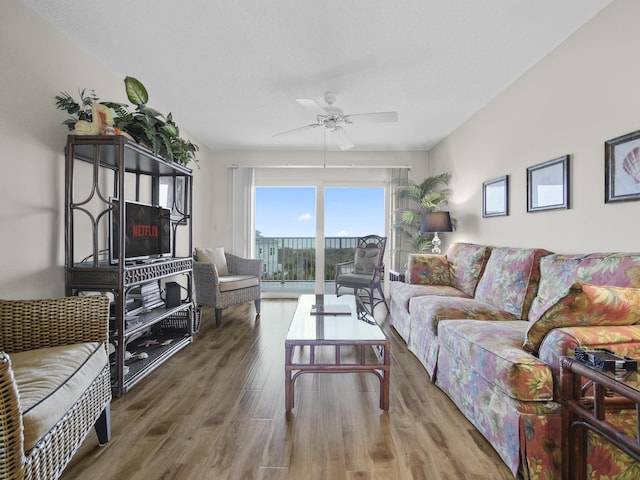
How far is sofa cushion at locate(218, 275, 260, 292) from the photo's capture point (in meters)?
3.81

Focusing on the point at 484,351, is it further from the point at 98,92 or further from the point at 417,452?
the point at 98,92

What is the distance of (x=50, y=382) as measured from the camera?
4.13 ft

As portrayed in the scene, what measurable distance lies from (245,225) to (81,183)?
9.50 feet

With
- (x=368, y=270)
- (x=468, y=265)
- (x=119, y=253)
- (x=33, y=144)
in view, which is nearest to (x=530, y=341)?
(x=468, y=265)

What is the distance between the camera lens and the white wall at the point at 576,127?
6.37ft

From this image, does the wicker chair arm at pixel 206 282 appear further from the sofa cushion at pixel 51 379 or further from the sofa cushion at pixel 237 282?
the sofa cushion at pixel 51 379

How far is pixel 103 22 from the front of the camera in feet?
7.16

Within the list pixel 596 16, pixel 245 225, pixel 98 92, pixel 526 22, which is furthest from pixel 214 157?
pixel 596 16

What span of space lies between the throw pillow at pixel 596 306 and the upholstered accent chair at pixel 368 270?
3.05 meters

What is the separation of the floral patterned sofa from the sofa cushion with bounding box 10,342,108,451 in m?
1.82

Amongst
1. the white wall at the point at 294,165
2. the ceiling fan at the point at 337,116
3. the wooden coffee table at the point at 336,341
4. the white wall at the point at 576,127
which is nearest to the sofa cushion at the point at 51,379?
the wooden coffee table at the point at 336,341

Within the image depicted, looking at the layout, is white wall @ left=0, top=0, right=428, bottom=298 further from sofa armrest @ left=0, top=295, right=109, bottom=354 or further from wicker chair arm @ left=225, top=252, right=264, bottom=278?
wicker chair arm @ left=225, top=252, right=264, bottom=278

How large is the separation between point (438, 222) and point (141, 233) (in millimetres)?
3240

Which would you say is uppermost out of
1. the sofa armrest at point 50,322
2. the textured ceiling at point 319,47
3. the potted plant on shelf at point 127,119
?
the textured ceiling at point 319,47
